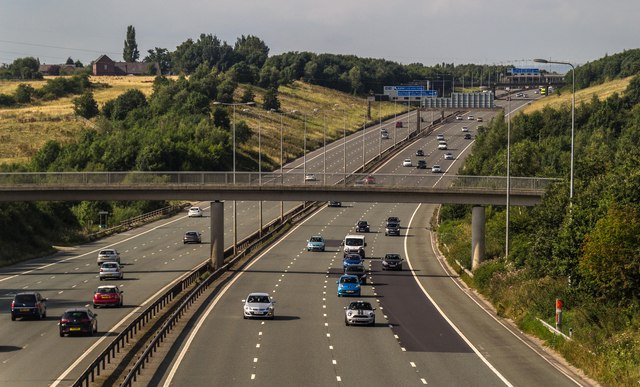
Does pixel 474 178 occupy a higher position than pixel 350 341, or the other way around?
pixel 474 178

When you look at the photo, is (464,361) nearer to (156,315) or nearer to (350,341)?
(350,341)

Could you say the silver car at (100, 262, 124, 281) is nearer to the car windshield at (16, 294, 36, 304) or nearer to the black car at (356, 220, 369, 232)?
the car windshield at (16, 294, 36, 304)

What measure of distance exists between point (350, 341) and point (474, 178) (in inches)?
1612

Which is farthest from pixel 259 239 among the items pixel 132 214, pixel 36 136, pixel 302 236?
pixel 36 136

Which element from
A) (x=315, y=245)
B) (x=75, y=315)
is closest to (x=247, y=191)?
(x=315, y=245)

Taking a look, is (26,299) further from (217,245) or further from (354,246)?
(354,246)

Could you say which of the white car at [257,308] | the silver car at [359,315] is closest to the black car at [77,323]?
the white car at [257,308]

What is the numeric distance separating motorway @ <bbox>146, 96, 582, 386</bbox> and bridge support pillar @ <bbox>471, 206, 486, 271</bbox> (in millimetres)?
2189

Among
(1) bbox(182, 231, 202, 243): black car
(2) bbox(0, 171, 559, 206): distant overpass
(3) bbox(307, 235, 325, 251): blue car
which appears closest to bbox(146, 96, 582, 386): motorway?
(2) bbox(0, 171, 559, 206): distant overpass

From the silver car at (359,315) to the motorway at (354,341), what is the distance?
619mm

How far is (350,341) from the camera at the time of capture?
5406 cm

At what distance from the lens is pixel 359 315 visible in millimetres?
59562

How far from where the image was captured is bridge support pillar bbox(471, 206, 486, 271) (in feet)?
285

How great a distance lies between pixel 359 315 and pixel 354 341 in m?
5.49
